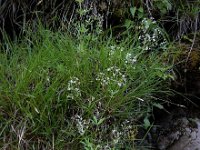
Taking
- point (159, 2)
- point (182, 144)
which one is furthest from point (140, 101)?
point (159, 2)

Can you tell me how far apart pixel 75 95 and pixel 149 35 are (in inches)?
26.3

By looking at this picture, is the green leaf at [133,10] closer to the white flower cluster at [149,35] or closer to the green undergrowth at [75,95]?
the white flower cluster at [149,35]

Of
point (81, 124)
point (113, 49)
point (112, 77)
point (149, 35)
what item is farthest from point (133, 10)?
point (81, 124)

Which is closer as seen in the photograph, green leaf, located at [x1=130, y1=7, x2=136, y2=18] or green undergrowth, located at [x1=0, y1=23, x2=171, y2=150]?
green undergrowth, located at [x1=0, y1=23, x2=171, y2=150]

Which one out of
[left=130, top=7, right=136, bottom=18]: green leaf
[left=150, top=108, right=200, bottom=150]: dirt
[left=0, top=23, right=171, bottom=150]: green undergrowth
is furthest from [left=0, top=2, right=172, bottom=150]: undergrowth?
[left=130, top=7, right=136, bottom=18]: green leaf

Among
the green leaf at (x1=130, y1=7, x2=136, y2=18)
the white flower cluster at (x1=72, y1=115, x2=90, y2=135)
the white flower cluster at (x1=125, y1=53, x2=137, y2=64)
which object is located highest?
the green leaf at (x1=130, y1=7, x2=136, y2=18)

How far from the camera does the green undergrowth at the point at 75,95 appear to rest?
232cm

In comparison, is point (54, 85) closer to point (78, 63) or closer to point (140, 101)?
point (78, 63)

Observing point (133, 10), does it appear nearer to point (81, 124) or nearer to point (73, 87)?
point (73, 87)

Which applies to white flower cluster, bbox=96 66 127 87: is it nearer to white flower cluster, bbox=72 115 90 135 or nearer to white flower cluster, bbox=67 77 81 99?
white flower cluster, bbox=67 77 81 99

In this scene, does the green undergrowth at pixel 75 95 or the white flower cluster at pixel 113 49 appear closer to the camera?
the green undergrowth at pixel 75 95

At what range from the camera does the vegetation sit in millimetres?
2324

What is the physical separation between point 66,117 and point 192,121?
0.85 metres

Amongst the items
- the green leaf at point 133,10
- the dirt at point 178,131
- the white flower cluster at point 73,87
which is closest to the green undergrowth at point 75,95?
the white flower cluster at point 73,87
